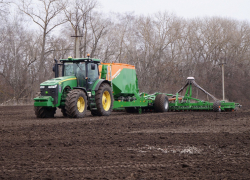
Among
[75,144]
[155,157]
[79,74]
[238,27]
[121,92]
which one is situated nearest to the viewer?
[155,157]

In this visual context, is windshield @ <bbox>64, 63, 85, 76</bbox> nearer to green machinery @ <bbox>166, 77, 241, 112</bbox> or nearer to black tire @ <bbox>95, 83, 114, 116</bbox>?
black tire @ <bbox>95, 83, 114, 116</bbox>

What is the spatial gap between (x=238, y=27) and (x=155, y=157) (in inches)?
1750

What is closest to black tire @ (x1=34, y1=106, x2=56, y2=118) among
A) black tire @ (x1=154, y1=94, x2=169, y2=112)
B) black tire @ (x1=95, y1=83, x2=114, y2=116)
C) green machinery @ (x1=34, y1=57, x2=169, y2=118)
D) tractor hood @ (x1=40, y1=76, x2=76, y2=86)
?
green machinery @ (x1=34, y1=57, x2=169, y2=118)

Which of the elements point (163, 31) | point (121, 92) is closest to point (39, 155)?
point (121, 92)

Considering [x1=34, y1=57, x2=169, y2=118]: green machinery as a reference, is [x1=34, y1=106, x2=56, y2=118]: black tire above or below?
below

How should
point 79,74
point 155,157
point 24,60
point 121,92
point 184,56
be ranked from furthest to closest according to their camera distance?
point 184,56 → point 24,60 → point 121,92 → point 79,74 → point 155,157

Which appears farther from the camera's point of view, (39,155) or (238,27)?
(238,27)

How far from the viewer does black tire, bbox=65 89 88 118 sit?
12.7 m

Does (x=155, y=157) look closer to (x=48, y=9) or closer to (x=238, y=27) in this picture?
(x=48, y=9)

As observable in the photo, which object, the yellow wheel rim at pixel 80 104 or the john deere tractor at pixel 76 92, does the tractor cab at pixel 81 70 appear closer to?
the john deere tractor at pixel 76 92

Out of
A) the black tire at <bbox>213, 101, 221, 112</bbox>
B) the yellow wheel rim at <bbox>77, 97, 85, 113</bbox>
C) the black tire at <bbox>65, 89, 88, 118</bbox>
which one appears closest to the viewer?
the black tire at <bbox>65, 89, 88, 118</bbox>

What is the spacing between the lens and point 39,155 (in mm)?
6078

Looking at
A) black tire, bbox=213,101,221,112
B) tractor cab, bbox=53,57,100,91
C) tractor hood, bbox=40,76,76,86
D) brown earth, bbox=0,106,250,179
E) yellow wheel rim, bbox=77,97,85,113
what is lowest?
brown earth, bbox=0,106,250,179

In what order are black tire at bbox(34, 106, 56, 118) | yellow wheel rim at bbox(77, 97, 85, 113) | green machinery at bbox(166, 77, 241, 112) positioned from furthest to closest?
1. green machinery at bbox(166, 77, 241, 112)
2. black tire at bbox(34, 106, 56, 118)
3. yellow wheel rim at bbox(77, 97, 85, 113)
